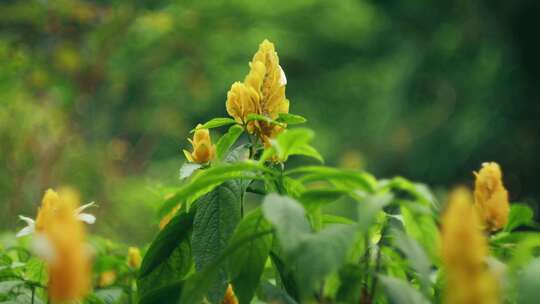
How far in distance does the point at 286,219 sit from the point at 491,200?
1.61ft

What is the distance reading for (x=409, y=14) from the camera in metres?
13.2

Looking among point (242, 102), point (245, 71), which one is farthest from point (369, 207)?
point (245, 71)

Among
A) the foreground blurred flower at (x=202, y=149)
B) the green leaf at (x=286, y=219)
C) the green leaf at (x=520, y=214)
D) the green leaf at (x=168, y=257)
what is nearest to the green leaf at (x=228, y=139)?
the foreground blurred flower at (x=202, y=149)

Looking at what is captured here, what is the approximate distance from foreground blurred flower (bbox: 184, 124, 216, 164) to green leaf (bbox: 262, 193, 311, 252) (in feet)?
1.32

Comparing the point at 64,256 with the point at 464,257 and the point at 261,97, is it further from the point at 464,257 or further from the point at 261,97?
the point at 261,97

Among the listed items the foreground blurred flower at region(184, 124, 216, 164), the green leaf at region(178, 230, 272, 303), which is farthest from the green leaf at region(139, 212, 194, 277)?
the green leaf at region(178, 230, 272, 303)

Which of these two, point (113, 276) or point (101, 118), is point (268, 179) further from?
point (101, 118)

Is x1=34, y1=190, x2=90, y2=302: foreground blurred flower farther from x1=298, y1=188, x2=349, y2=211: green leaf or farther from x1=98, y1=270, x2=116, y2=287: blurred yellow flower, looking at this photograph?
x1=98, y1=270, x2=116, y2=287: blurred yellow flower

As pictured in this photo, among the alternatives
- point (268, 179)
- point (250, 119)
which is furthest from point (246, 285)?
point (250, 119)

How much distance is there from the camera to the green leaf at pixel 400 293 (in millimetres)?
765

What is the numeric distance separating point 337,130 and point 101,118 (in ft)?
13.5

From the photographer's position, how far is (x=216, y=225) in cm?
105

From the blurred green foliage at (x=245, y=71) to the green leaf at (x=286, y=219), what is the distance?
322cm

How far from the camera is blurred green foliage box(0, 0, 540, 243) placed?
19.1 feet
